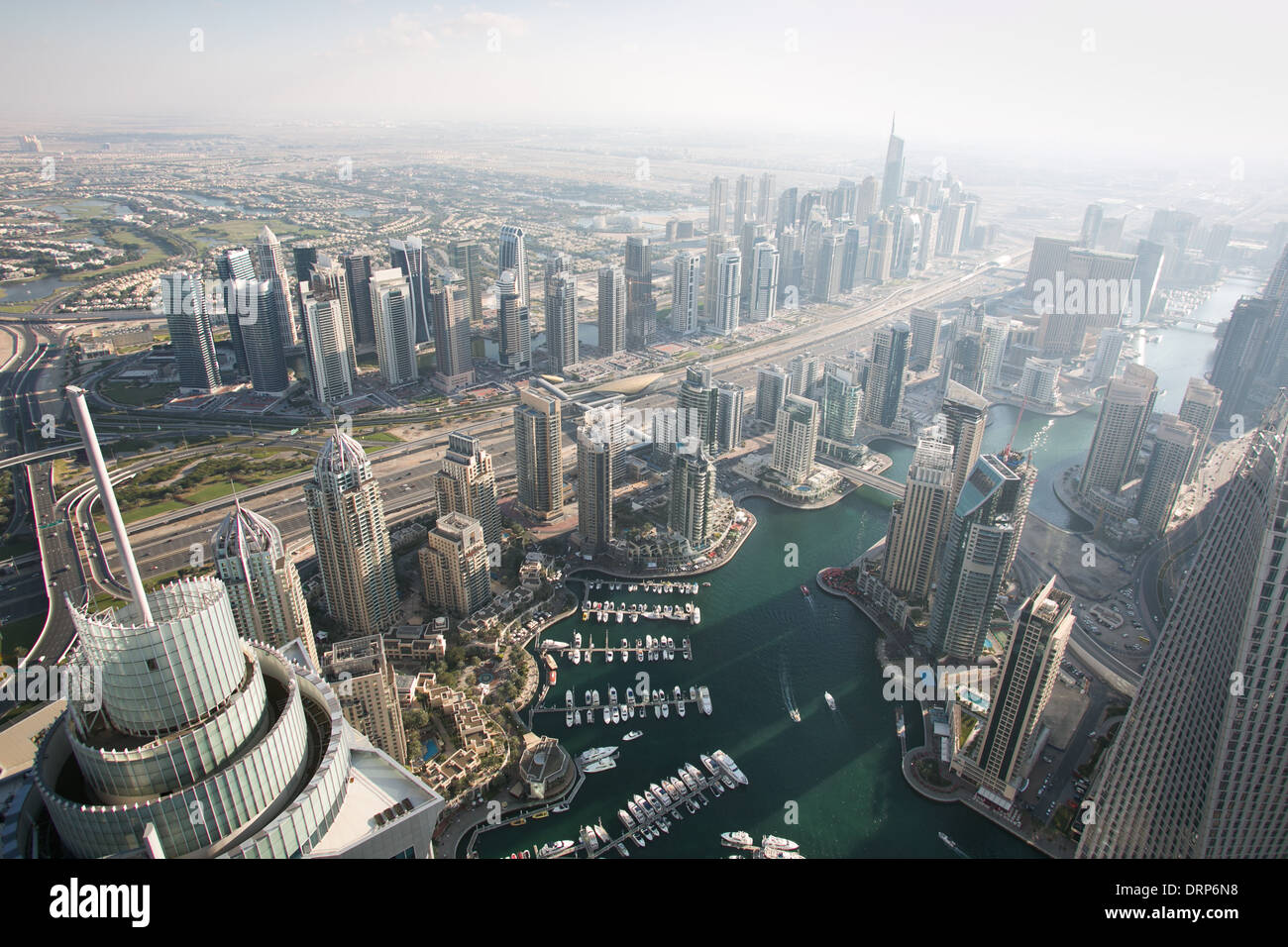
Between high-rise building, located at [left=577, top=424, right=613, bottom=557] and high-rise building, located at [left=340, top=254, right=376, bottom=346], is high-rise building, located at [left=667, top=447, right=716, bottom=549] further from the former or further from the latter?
high-rise building, located at [left=340, top=254, right=376, bottom=346]

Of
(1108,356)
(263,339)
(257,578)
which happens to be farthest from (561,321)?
(1108,356)

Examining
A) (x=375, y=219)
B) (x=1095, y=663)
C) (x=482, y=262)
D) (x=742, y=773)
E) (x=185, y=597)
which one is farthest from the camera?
(x=375, y=219)

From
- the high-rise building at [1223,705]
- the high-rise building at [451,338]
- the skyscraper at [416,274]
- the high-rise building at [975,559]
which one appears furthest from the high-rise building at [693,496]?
the skyscraper at [416,274]

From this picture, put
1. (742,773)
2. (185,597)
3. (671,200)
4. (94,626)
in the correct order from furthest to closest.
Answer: (671,200) < (742,773) < (185,597) < (94,626)

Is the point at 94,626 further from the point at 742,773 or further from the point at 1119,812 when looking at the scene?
the point at 742,773

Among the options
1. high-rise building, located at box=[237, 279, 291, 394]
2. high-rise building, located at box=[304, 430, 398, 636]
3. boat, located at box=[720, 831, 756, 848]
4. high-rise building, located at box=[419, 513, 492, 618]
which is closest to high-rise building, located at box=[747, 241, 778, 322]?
high-rise building, located at box=[237, 279, 291, 394]
